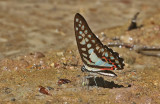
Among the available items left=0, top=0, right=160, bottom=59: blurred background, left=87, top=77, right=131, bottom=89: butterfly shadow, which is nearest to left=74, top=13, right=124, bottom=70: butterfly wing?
left=87, top=77, right=131, bottom=89: butterfly shadow

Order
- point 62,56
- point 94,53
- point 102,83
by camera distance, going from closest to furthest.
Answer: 1. point 94,53
2. point 102,83
3. point 62,56

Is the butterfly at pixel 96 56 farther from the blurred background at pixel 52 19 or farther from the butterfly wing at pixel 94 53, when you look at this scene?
the blurred background at pixel 52 19

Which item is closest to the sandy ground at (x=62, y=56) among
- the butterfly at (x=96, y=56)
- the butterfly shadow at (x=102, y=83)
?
the butterfly shadow at (x=102, y=83)

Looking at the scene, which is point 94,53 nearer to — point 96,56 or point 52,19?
point 96,56

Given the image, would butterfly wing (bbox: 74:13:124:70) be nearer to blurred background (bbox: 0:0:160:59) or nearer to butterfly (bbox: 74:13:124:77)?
butterfly (bbox: 74:13:124:77)

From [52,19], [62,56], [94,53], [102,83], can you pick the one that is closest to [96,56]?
[94,53]
